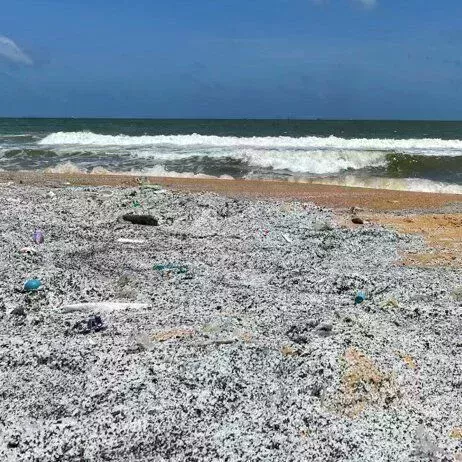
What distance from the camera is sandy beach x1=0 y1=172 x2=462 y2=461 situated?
3031mm

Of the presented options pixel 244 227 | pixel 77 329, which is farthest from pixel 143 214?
pixel 77 329

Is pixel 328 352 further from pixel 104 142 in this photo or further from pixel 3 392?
pixel 104 142

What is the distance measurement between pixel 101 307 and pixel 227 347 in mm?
1345

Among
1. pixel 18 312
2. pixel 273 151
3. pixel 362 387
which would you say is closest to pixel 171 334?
pixel 18 312

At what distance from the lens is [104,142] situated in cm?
3316

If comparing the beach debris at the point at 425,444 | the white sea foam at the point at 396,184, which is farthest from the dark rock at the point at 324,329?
the white sea foam at the point at 396,184

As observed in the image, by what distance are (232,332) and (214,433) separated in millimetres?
1278

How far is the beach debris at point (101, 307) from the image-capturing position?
4723mm

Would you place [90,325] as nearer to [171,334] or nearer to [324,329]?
[171,334]

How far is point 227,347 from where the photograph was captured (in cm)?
398

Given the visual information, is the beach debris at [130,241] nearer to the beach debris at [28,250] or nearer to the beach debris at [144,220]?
the beach debris at [144,220]

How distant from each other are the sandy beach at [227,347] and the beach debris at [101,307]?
1 cm

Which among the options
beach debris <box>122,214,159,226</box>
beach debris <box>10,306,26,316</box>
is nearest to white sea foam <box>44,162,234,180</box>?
beach debris <box>122,214,159,226</box>

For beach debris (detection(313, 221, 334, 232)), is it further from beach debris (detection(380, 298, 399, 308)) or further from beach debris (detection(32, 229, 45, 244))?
beach debris (detection(32, 229, 45, 244))
